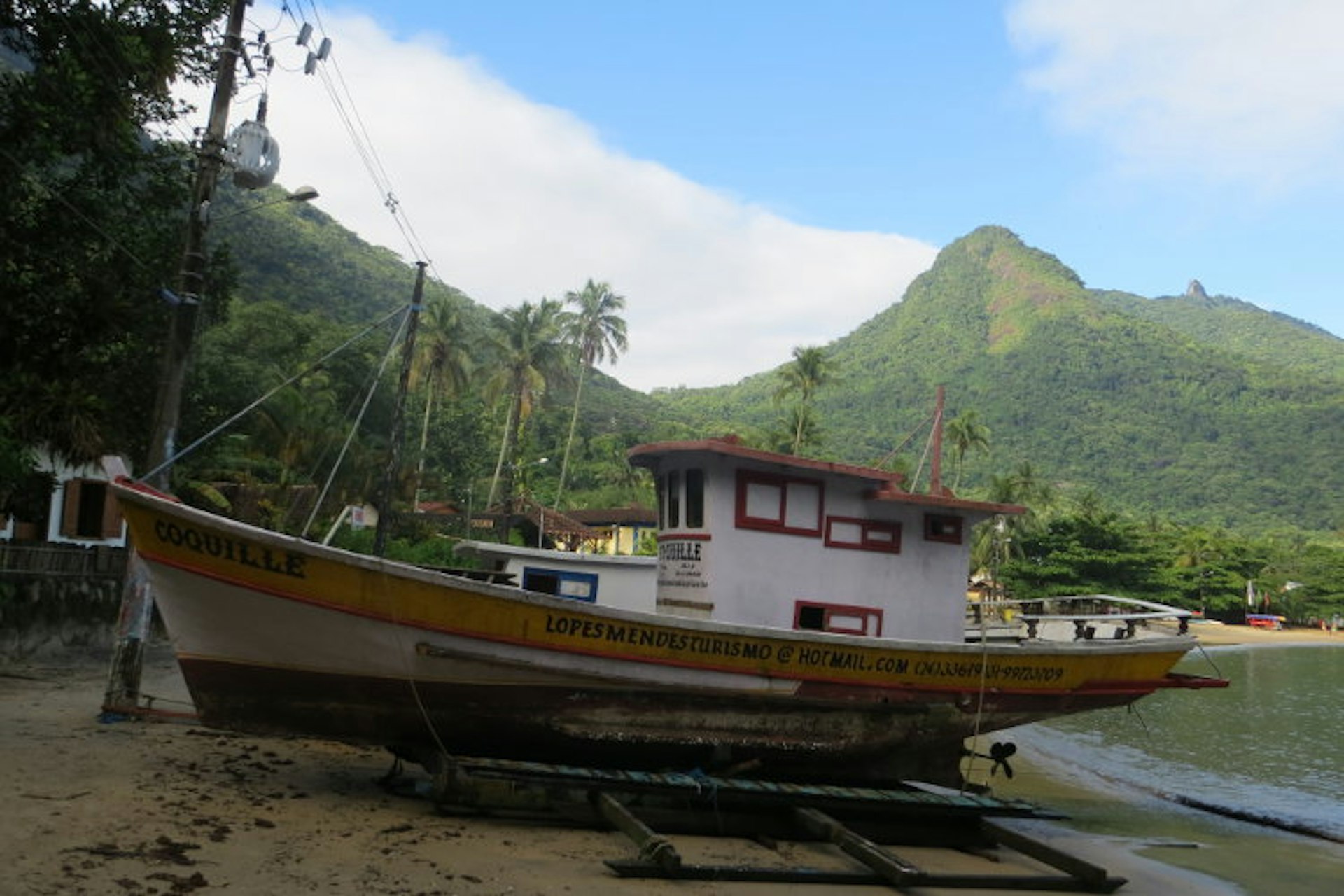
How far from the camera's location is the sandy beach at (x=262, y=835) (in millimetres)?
5719

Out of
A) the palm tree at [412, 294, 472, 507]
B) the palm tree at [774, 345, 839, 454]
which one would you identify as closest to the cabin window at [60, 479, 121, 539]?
the palm tree at [412, 294, 472, 507]

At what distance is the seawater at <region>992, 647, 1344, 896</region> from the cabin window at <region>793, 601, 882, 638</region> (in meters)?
3.89

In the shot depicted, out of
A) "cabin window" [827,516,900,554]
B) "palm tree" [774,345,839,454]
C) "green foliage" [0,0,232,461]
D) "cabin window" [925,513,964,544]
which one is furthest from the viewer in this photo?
"palm tree" [774,345,839,454]

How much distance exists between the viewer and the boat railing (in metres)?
11.6

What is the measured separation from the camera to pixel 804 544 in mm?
10492

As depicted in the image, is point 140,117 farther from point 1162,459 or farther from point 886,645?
point 1162,459

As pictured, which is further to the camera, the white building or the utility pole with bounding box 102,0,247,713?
the white building

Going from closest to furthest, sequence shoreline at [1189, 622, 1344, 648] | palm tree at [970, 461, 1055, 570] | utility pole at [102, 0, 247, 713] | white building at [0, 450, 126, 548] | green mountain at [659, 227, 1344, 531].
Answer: utility pole at [102, 0, 247, 713] < white building at [0, 450, 126, 548] < palm tree at [970, 461, 1055, 570] < shoreline at [1189, 622, 1344, 648] < green mountain at [659, 227, 1344, 531]

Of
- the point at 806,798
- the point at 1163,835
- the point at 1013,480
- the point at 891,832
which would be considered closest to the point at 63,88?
the point at 806,798

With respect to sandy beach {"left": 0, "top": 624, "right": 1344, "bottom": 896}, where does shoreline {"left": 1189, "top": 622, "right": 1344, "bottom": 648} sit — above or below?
below

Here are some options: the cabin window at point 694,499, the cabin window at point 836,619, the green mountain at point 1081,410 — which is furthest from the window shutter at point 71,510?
the green mountain at point 1081,410

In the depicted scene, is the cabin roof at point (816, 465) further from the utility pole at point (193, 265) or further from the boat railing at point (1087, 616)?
the utility pole at point (193, 265)

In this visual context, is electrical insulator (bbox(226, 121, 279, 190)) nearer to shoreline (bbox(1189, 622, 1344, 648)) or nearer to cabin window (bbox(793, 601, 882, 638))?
cabin window (bbox(793, 601, 882, 638))

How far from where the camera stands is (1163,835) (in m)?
12.1
